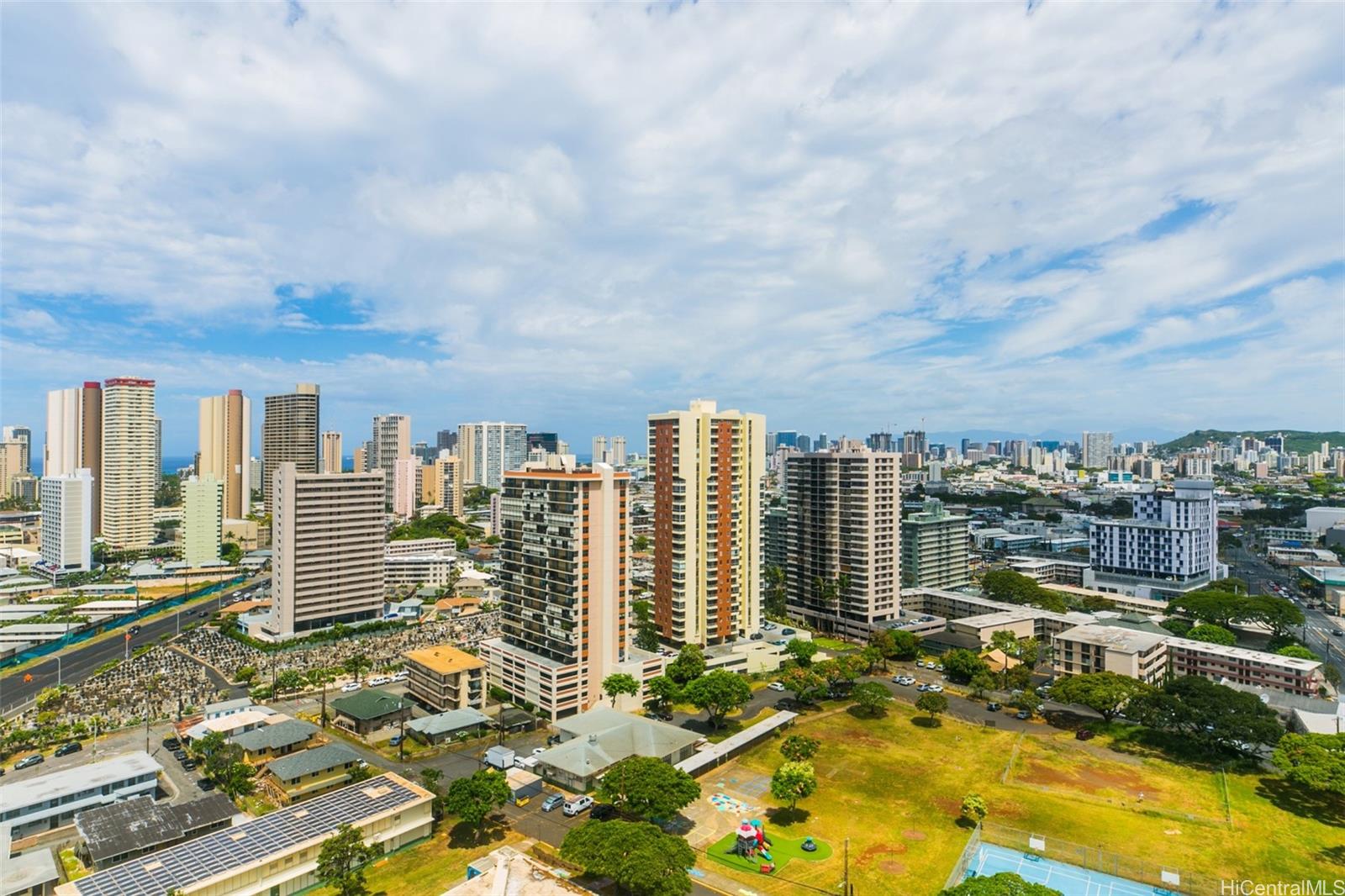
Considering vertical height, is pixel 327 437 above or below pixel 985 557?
above

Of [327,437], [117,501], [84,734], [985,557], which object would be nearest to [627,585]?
[84,734]

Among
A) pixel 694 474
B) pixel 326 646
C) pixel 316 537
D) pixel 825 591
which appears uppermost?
pixel 694 474

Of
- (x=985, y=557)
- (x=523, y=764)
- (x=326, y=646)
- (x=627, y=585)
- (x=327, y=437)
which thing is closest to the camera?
(x=523, y=764)

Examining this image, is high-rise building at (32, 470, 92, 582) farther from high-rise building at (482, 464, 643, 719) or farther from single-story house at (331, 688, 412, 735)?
high-rise building at (482, 464, 643, 719)

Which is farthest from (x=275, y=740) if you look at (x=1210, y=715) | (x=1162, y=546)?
(x=1162, y=546)

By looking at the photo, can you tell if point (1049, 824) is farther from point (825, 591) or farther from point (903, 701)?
point (825, 591)

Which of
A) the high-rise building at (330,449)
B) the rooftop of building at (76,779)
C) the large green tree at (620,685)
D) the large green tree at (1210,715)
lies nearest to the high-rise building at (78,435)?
the high-rise building at (330,449)
